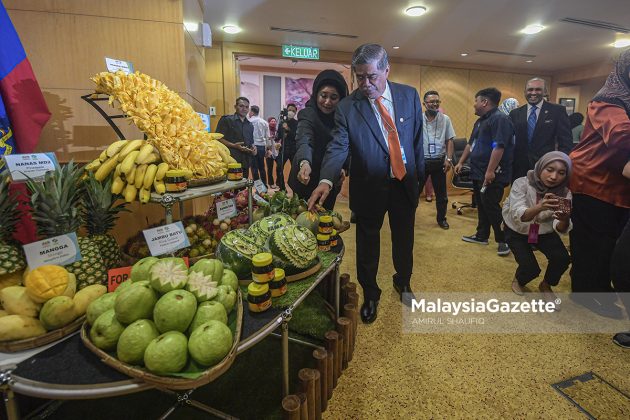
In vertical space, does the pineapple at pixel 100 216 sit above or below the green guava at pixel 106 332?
above

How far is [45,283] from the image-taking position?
0.97 meters

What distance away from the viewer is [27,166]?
1.18 metres

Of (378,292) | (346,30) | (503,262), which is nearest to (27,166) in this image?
(378,292)

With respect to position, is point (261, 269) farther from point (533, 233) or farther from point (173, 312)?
point (533, 233)

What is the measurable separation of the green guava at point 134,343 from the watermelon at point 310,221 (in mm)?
940

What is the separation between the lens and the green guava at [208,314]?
0.92m

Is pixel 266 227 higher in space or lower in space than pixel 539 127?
lower

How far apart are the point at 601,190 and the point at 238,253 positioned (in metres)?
1.97

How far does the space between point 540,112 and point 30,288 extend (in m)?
3.80

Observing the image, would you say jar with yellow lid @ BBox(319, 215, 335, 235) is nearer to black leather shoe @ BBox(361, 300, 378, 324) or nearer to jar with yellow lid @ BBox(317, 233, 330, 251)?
jar with yellow lid @ BBox(317, 233, 330, 251)

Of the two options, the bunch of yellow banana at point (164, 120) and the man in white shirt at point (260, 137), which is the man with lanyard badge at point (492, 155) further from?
the man in white shirt at point (260, 137)

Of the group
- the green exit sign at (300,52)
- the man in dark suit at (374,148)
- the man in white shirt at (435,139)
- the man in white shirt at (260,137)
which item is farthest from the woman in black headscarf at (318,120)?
the man in white shirt at (260,137)

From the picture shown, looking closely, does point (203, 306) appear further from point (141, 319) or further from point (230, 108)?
point (230, 108)

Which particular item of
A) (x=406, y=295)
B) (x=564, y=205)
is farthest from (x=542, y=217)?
(x=406, y=295)
